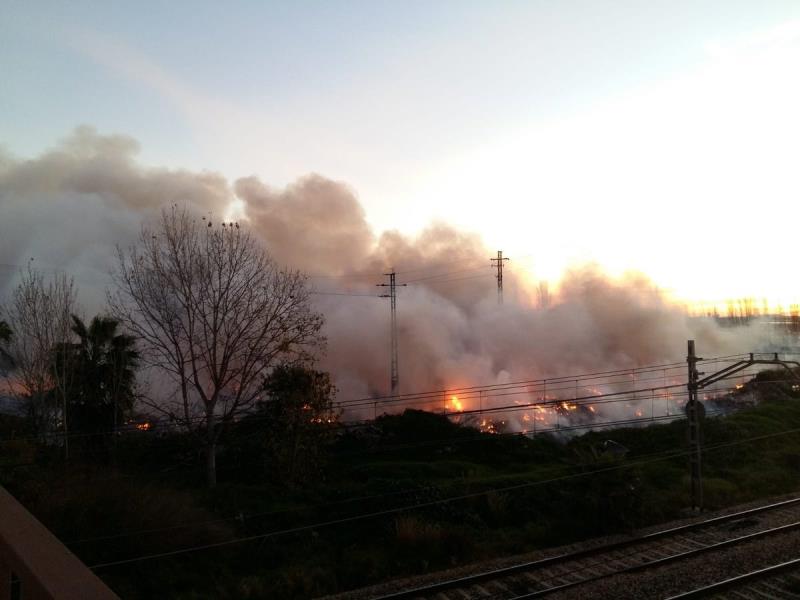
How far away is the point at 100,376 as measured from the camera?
20.1 meters

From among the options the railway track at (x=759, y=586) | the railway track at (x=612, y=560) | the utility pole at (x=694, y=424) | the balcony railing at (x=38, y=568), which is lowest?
the railway track at (x=612, y=560)

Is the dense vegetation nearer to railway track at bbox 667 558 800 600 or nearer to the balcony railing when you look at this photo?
railway track at bbox 667 558 800 600

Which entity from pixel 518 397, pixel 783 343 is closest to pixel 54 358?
pixel 518 397

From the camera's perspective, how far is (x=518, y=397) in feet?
148

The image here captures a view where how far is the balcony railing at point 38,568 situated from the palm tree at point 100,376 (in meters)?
19.1

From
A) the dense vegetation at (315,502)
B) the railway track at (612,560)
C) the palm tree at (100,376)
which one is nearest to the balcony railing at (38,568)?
the railway track at (612,560)

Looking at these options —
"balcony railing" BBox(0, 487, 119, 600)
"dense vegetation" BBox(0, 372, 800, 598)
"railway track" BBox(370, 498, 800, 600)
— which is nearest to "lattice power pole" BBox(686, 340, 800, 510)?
"dense vegetation" BBox(0, 372, 800, 598)

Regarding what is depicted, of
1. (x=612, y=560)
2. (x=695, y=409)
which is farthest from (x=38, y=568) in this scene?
(x=695, y=409)

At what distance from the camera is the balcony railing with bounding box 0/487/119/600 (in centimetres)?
144

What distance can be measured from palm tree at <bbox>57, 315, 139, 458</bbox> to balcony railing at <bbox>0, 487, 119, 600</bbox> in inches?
751

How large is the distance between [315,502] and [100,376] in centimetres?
909

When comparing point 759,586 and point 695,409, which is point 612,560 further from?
point 695,409

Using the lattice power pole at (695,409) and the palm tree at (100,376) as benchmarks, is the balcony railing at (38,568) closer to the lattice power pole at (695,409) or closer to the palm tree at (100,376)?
the lattice power pole at (695,409)

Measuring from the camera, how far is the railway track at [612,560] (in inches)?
413
